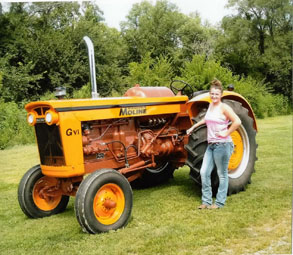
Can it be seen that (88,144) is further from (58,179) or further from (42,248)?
(42,248)

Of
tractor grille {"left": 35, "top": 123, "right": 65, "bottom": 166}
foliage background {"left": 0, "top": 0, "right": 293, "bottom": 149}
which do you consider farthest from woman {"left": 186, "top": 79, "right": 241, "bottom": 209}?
foliage background {"left": 0, "top": 0, "right": 293, "bottom": 149}

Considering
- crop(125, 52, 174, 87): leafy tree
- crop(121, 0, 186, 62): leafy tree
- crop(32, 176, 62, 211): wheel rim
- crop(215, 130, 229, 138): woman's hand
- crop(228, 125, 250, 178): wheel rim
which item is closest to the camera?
crop(215, 130, 229, 138): woman's hand

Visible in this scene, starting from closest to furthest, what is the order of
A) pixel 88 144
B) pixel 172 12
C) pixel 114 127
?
pixel 88 144 < pixel 114 127 < pixel 172 12

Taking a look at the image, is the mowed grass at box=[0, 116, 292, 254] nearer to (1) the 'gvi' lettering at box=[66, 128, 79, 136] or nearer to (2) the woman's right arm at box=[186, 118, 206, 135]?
(2) the woman's right arm at box=[186, 118, 206, 135]

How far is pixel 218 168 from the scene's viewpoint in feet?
13.1

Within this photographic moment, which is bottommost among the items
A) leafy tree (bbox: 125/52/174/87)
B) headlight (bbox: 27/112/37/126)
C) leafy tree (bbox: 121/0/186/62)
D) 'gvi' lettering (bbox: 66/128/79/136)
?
'gvi' lettering (bbox: 66/128/79/136)

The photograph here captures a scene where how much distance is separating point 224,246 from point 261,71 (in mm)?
17059

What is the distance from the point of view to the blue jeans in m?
3.92

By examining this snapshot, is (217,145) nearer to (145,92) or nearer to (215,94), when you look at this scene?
(215,94)

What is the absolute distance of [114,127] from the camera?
414 centimetres

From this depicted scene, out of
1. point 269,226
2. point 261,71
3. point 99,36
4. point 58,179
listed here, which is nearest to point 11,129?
point 99,36

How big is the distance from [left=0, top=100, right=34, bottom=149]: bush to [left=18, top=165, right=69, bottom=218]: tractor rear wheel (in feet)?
18.0

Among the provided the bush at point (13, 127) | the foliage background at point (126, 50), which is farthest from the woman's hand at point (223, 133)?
the bush at point (13, 127)

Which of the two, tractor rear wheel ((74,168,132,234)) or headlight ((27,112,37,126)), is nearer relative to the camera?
tractor rear wheel ((74,168,132,234))
